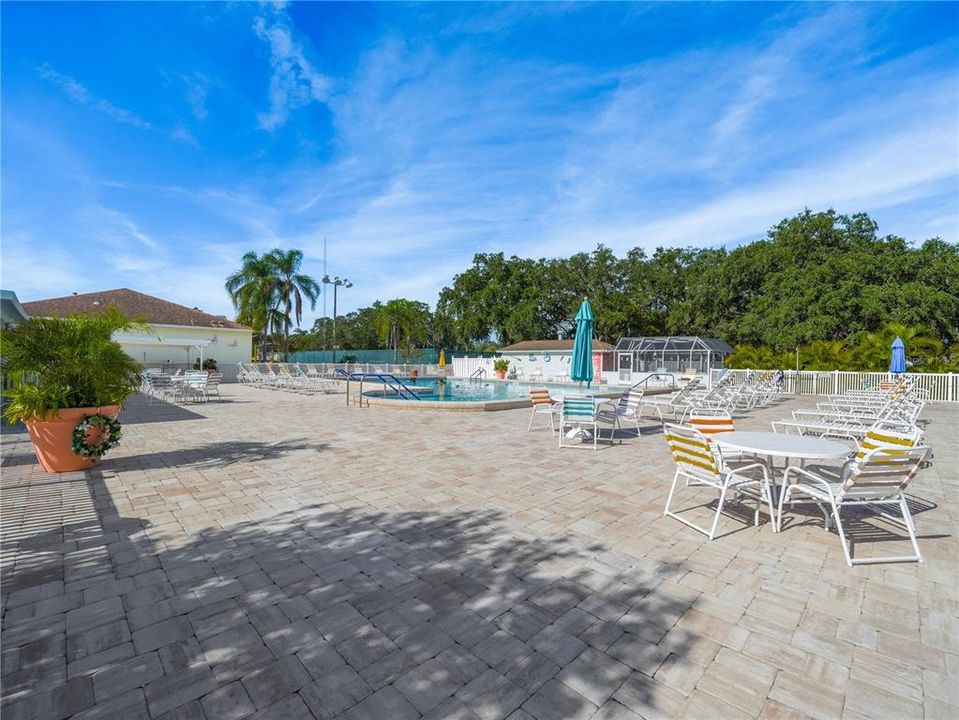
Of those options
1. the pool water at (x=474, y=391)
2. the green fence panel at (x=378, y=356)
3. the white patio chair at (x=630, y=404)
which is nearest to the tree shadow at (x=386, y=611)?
the white patio chair at (x=630, y=404)

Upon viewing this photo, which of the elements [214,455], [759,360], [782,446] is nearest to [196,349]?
[214,455]

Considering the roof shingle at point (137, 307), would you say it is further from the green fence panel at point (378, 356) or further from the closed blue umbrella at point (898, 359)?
the closed blue umbrella at point (898, 359)

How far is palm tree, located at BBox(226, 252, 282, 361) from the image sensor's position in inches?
1271

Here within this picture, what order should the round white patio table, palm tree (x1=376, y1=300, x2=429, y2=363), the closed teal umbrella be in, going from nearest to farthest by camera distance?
the round white patio table
the closed teal umbrella
palm tree (x1=376, y1=300, x2=429, y2=363)

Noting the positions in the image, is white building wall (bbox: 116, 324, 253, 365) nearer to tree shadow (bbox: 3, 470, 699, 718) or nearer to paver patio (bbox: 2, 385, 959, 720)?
paver patio (bbox: 2, 385, 959, 720)

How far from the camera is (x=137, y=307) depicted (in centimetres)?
2889

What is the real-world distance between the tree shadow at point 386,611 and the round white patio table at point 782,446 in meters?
1.30

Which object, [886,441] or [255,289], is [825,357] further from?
[255,289]

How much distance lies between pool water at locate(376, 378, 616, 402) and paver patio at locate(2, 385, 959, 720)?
10426 millimetres

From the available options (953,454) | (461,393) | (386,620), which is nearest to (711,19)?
(953,454)

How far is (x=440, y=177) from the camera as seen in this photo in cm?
1766

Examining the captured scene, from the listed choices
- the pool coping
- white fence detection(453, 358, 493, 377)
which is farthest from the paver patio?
white fence detection(453, 358, 493, 377)

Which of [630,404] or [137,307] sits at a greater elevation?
[137,307]

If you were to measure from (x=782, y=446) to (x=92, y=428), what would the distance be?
785 cm
